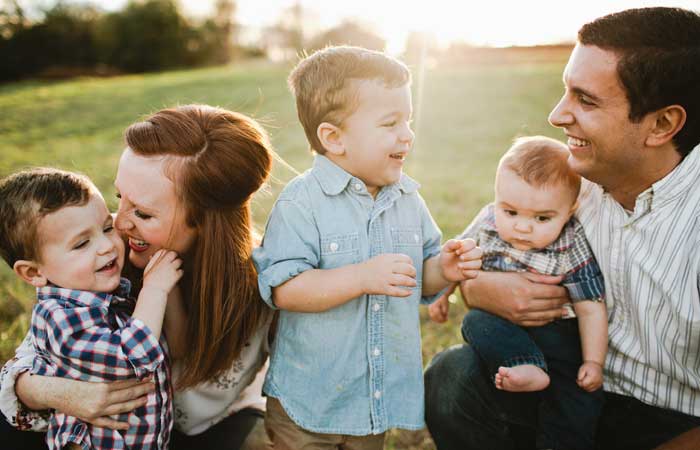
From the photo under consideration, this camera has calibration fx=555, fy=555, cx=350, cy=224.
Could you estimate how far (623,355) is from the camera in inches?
98.2

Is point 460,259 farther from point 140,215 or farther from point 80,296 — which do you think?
point 80,296

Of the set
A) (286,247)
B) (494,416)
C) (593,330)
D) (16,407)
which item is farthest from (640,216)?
(16,407)

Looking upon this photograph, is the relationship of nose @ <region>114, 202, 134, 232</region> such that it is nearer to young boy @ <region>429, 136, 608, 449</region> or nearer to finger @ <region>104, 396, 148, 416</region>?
finger @ <region>104, 396, 148, 416</region>

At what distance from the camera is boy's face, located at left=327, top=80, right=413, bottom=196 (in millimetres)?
2141

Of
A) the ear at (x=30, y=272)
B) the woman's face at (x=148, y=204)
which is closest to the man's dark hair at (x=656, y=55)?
the woman's face at (x=148, y=204)

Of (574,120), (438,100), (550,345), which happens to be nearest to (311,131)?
(574,120)

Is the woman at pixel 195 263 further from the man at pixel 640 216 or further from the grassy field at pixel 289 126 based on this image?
the man at pixel 640 216

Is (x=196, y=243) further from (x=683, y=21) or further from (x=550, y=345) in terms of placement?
(x=683, y=21)

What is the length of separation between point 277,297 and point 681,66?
1.91 meters

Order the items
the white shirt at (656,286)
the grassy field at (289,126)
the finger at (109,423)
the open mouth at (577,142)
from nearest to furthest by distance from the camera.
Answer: the finger at (109,423) < the white shirt at (656,286) < the open mouth at (577,142) < the grassy field at (289,126)

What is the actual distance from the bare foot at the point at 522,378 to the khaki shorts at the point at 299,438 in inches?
22.7

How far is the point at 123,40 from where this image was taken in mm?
32812

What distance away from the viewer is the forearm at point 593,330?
2434mm

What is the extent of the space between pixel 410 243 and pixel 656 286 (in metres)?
1.05
